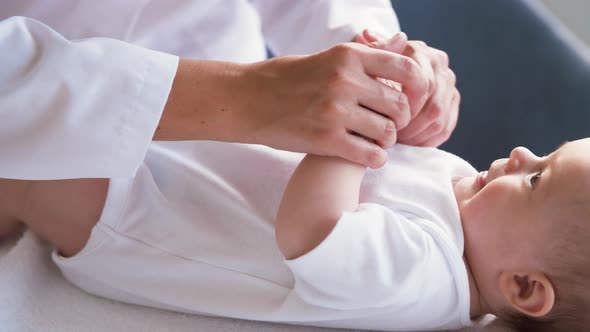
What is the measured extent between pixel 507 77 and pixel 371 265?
0.63 meters

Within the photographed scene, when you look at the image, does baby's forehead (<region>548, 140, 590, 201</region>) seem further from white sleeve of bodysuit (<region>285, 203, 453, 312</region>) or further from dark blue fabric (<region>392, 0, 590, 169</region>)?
dark blue fabric (<region>392, 0, 590, 169</region>)

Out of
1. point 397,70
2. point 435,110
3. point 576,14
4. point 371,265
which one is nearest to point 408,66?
point 397,70

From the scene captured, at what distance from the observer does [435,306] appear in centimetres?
76

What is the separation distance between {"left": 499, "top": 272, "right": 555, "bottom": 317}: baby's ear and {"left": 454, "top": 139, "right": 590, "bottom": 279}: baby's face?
0.04 ft

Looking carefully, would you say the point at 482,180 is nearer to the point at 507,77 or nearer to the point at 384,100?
the point at 384,100

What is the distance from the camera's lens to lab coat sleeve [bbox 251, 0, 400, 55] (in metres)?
0.96

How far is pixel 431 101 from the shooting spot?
79 cm

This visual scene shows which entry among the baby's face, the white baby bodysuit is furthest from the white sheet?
the baby's face

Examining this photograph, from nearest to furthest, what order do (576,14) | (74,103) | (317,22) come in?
(74,103) → (317,22) → (576,14)

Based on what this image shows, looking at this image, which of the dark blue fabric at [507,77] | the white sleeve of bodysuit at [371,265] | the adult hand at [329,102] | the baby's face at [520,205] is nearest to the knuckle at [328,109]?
the adult hand at [329,102]

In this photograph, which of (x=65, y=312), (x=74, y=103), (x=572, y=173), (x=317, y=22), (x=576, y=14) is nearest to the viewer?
(x=74, y=103)

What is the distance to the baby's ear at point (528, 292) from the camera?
72 cm

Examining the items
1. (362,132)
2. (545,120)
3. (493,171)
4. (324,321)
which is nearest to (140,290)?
(324,321)

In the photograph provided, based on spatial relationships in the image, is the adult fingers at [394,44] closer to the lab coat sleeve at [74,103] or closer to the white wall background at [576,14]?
the lab coat sleeve at [74,103]
